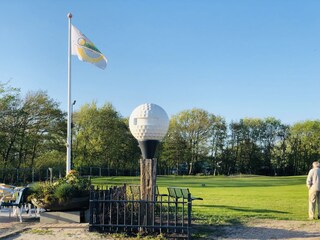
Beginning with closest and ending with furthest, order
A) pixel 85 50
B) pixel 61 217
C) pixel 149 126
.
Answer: pixel 149 126
pixel 61 217
pixel 85 50

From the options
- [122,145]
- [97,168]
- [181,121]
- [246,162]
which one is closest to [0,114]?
[97,168]

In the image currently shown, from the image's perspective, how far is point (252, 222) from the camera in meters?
11.4

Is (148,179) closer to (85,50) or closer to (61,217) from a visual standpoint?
(61,217)

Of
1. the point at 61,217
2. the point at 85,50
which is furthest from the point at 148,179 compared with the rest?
the point at 85,50

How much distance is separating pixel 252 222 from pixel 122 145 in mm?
54558

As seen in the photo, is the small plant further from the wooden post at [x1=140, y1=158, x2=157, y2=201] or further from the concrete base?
the wooden post at [x1=140, y1=158, x2=157, y2=201]

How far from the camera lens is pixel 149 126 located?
33.6 feet

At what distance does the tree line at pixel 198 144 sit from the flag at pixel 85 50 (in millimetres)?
25834

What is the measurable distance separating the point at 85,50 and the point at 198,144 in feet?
186

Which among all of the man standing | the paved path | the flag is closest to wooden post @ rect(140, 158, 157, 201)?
the paved path

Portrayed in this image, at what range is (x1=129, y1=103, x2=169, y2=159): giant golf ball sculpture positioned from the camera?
1025 cm

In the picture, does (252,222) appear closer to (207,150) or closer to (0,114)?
(0,114)

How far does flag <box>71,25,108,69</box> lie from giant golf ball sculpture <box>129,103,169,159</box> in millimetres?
9586

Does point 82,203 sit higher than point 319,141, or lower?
lower
